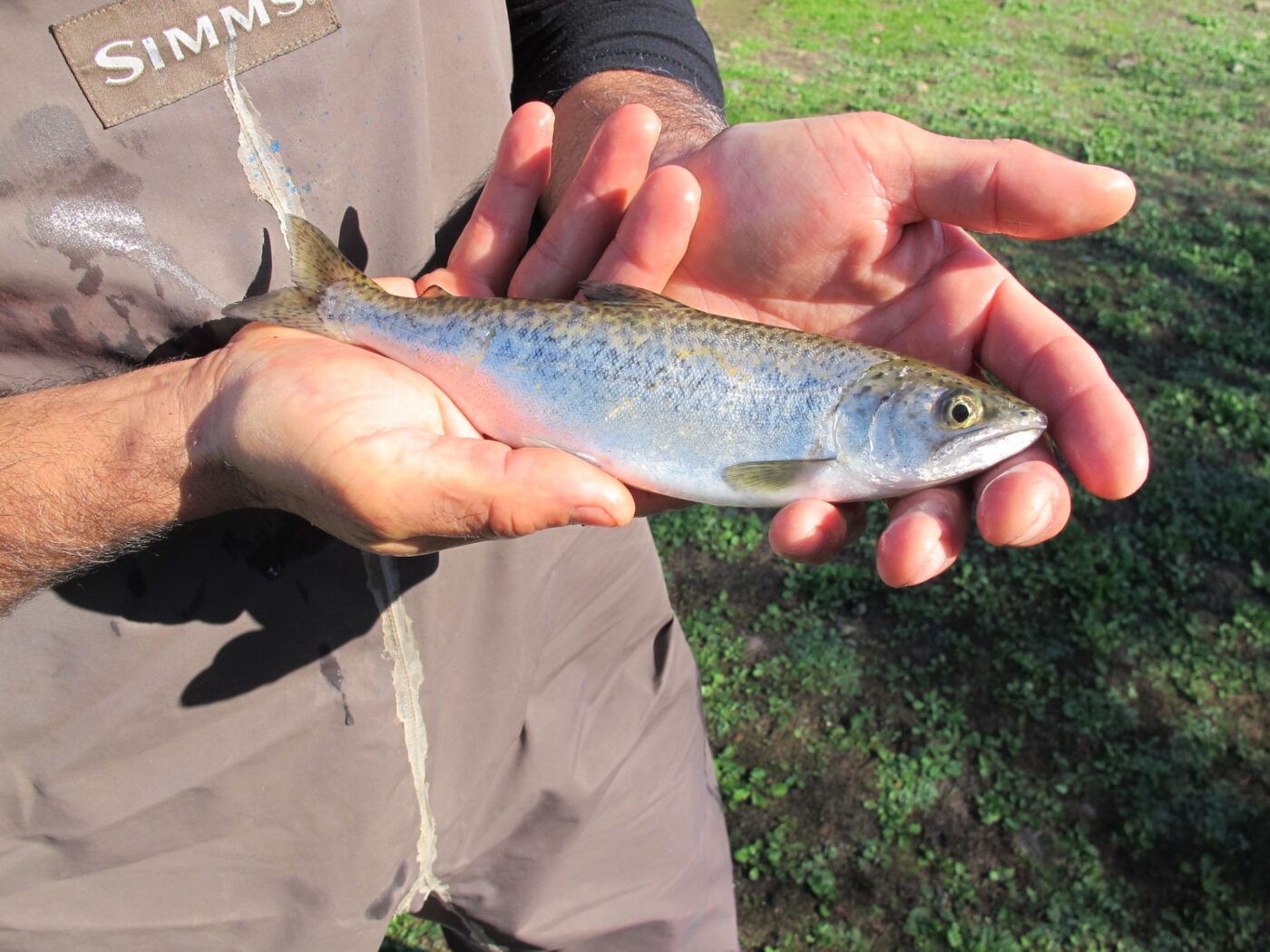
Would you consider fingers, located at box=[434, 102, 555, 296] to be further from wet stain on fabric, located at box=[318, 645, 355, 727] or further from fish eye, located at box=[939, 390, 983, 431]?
fish eye, located at box=[939, 390, 983, 431]

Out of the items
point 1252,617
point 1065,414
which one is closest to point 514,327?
point 1065,414

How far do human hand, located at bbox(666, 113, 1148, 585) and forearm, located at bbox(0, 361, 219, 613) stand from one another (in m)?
1.82

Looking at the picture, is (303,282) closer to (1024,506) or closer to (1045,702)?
(1024,506)

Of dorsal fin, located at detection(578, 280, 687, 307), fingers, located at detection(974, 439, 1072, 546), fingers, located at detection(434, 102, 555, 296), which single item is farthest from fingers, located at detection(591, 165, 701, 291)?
fingers, located at detection(974, 439, 1072, 546)

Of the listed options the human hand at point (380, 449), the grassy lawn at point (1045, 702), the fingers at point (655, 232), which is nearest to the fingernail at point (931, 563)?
the human hand at point (380, 449)

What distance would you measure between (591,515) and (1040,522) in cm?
126

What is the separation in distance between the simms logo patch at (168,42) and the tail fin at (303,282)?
0.48 meters

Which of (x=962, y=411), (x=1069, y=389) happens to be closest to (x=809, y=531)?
(x=962, y=411)

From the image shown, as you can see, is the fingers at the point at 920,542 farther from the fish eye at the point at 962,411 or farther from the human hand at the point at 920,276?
the fish eye at the point at 962,411

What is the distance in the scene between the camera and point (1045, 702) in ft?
18.2

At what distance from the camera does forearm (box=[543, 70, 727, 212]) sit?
13.1 feet

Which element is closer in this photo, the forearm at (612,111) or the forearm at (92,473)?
the forearm at (92,473)

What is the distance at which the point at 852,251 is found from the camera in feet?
11.1

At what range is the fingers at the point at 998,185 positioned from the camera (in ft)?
9.66
